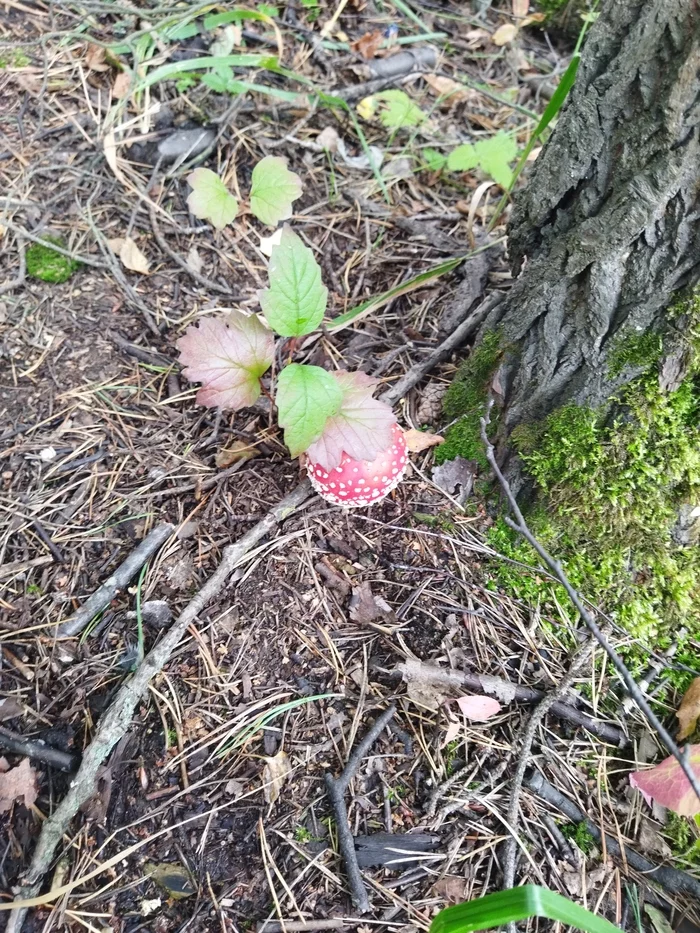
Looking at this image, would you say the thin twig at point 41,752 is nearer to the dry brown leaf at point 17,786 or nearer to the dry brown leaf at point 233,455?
the dry brown leaf at point 17,786

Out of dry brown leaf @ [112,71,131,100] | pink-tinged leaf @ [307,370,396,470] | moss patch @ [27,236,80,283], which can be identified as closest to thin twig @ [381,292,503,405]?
pink-tinged leaf @ [307,370,396,470]

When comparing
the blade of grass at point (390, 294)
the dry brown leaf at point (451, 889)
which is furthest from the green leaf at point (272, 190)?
the dry brown leaf at point (451, 889)

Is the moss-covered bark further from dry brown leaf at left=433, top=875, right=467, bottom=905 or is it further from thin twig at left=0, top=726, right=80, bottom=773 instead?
thin twig at left=0, top=726, right=80, bottom=773

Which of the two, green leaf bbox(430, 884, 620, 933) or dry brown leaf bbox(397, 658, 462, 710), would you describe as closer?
green leaf bbox(430, 884, 620, 933)

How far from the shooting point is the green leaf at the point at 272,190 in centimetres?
222

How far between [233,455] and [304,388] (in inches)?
21.5

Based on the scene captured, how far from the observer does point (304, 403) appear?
168 cm

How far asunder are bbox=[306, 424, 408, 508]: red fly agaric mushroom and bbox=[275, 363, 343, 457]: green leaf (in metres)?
0.16

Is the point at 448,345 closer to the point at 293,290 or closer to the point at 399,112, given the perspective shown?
the point at 293,290

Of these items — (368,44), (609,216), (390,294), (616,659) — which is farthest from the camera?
(368,44)

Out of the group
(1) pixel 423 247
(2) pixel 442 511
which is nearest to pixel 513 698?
(2) pixel 442 511

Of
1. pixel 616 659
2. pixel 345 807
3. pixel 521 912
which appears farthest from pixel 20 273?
pixel 521 912

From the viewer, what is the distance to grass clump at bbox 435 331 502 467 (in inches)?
79.9

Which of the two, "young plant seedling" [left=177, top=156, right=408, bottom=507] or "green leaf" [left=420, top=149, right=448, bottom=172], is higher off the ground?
"green leaf" [left=420, top=149, right=448, bottom=172]
